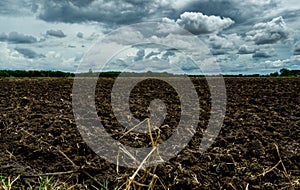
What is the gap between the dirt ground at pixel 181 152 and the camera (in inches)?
118

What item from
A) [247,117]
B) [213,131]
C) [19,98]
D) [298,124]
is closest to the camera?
[213,131]

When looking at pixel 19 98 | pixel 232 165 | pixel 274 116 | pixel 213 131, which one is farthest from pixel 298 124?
pixel 19 98

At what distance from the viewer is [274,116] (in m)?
4.89

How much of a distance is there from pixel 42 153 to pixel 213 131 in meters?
1.86

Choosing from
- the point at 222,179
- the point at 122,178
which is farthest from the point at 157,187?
the point at 222,179

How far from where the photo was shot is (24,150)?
3699mm

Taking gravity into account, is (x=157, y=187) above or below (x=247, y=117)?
below

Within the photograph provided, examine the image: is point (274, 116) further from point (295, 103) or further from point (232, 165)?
point (232, 165)

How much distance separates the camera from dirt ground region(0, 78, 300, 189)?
2990mm

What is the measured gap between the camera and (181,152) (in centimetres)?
354

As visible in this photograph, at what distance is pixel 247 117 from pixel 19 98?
392 centimetres

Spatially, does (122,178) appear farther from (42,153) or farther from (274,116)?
(274,116)

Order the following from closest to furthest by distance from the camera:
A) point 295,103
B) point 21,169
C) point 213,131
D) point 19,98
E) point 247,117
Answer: point 21,169
point 213,131
point 247,117
point 295,103
point 19,98

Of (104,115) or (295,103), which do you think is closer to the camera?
(104,115)
